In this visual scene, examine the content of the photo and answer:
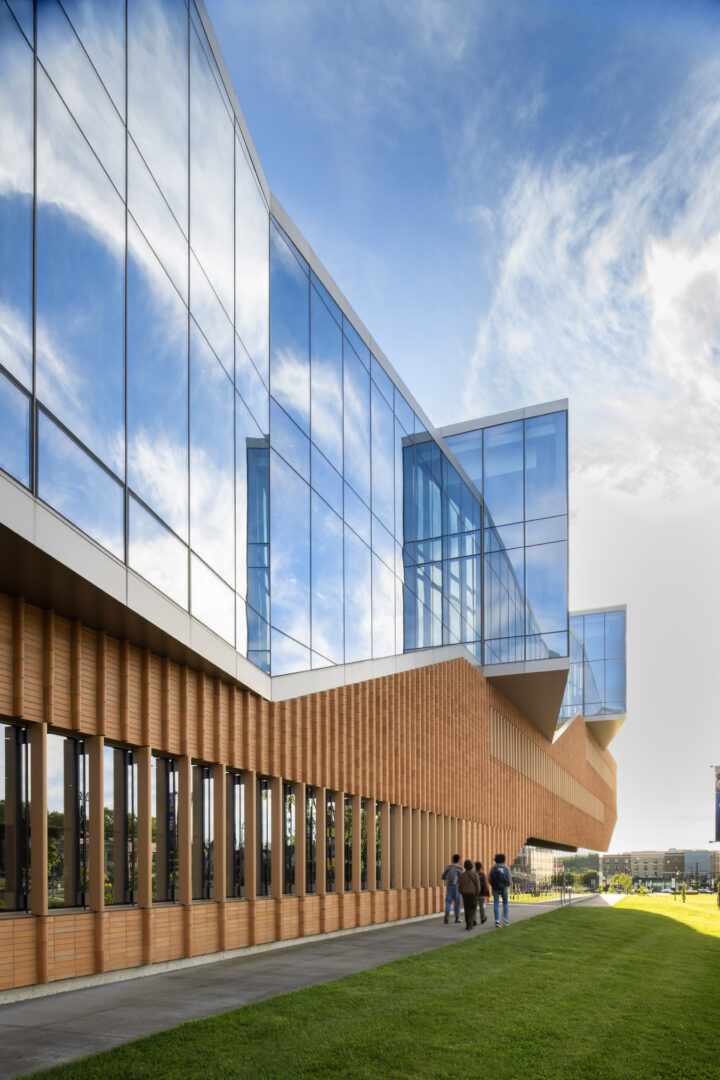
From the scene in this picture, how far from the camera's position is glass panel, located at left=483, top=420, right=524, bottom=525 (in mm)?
39719

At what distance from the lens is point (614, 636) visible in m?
76.2

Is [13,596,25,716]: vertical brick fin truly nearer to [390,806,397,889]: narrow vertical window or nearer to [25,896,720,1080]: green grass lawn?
[25,896,720,1080]: green grass lawn

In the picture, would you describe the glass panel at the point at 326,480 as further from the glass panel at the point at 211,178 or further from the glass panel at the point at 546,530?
the glass panel at the point at 546,530

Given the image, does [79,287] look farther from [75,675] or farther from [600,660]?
[600,660]

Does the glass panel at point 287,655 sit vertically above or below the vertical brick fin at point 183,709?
above

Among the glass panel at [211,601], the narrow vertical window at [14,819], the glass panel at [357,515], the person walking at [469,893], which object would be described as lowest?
the person walking at [469,893]

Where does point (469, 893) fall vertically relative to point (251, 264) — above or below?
below

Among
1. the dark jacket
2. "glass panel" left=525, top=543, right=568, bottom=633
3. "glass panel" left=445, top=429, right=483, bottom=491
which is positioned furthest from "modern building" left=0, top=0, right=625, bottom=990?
"glass panel" left=445, top=429, right=483, bottom=491

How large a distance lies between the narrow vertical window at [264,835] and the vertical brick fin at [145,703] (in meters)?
4.83

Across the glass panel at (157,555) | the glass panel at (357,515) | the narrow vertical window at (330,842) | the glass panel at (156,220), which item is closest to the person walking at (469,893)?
the narrow vertical window at (330,842)

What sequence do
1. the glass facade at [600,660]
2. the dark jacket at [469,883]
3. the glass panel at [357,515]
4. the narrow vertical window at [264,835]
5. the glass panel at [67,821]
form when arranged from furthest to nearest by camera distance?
1. the glass facade at [600,660]
2. the glass panel at [357,515]
3. the dark jacket at [469,883]
4. the narrow vertical window at [264,835]
5. the glass panel at [67,821]

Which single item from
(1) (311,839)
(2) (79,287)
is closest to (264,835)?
(1) (311,839)

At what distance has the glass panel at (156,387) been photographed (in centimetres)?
1344

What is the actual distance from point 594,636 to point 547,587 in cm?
3926
